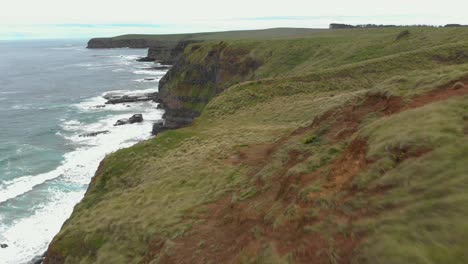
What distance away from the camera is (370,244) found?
8547mm

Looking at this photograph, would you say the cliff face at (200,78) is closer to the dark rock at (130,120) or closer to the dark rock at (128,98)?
the dark rock at (128,98)

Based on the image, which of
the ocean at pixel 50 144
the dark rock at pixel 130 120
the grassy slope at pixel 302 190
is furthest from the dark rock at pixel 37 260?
the dark rock at pixel 130 120

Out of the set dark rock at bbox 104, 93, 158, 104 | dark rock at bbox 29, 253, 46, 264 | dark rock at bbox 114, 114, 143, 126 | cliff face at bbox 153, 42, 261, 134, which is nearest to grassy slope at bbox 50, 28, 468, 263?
dark rock at bbox 29, 253, 46, 264

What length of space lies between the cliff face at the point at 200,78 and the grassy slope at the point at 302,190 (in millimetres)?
39722

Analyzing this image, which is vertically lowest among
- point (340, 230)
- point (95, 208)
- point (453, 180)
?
point (95, 208)

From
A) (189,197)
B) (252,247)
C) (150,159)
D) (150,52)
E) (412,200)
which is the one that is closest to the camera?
(412,200)

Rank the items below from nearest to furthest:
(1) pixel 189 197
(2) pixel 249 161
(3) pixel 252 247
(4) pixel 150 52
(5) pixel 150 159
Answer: (3) pixel 252 247, (1) pixel 189 197, (2) pixel 249 161, (5) pixel 150 159, (4) pixel 150 52

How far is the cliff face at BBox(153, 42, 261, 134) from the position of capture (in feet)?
231

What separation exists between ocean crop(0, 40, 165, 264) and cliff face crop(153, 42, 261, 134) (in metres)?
4.28

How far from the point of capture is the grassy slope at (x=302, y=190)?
8.78m

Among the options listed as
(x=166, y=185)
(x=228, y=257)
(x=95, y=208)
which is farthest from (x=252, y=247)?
(x=95, y=208)

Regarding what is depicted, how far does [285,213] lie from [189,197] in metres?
7.61

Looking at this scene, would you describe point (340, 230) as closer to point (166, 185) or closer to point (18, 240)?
point (166, 185)

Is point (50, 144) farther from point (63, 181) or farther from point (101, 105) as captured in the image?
point (101, 105)
